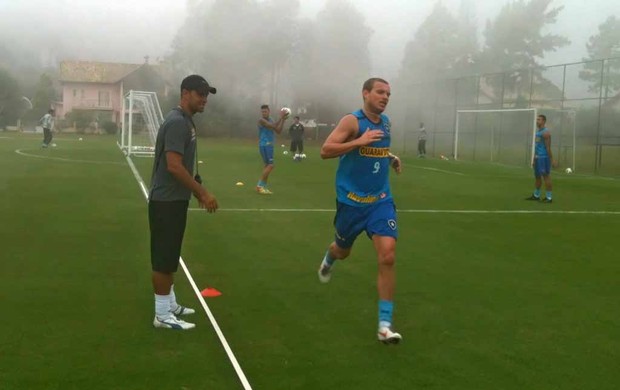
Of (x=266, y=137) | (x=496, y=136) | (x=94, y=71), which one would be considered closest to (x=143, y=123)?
(x=496, y=136)

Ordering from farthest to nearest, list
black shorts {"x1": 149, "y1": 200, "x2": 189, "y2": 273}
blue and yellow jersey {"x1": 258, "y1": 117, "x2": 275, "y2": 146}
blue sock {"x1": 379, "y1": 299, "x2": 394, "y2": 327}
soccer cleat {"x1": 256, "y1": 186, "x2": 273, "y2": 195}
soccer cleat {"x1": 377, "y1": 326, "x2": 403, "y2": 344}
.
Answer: blue and yellow jersey {"x1": 258, "y1": 117, "x2": 275, "y2": 146} → soccer cleat {"x1": 256, "y1": 186, "x2": 273, "y2": 195} → black shorts {"x1": 149, "y1": 200, "x2": 189, "y2": 273} → blue sock {"x1": 379, "y1": 299, "x2": 394, "y2": 327} → soccer cleat {"x1": 377, "y1": 326, "x2": 403, "y2": 344}

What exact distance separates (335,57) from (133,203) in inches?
1828

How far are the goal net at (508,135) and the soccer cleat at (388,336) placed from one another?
26517 millimetres

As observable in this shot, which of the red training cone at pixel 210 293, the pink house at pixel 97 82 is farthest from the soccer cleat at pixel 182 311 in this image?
the pink house at pixel 97 82

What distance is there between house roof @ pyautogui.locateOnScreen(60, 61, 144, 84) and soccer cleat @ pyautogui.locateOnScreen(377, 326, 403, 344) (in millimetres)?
92709

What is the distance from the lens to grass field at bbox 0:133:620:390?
15.5 feet

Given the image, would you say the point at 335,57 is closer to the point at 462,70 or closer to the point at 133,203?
the point at 462,70

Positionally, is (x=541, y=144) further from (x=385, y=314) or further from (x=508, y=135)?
(x=508, y=135)

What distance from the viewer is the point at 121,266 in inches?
308

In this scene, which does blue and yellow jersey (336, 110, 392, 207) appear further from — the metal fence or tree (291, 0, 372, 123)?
tree (291, 0, 372, 123)

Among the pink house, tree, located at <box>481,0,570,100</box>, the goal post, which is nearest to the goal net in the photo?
the goal post

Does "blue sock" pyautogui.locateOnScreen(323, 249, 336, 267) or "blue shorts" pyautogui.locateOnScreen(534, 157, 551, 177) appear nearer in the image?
"blue sock" pyautogui.locateOnScreen(323, 249, 336, 267)

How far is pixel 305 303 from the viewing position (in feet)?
21.3

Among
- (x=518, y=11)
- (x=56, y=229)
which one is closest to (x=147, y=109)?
(x=56, y=229)
